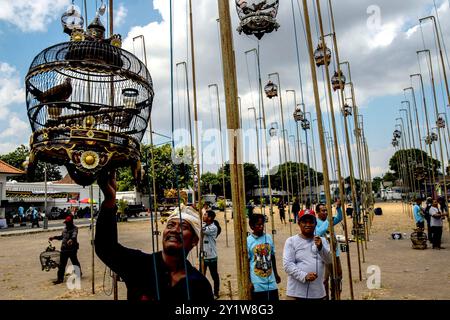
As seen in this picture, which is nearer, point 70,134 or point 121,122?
point 70,134

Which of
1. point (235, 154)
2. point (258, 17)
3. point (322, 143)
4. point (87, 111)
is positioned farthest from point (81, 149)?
point (322, 143)

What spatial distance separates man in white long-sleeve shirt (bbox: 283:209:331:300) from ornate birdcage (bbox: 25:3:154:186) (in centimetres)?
182

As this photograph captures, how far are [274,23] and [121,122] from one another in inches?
56.9

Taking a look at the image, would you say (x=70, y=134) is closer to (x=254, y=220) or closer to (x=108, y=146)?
(x=108, y=146)

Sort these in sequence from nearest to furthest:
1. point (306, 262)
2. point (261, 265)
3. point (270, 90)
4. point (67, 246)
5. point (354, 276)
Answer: point (306, 262) → point (261, 265) → point (270, 90) → point (354, 276) → point (67, 246)

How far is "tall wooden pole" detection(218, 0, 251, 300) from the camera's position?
1.71m

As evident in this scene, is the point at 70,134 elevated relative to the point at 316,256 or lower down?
elevated

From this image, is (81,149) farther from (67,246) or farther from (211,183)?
(211,183)

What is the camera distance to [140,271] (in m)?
1.73

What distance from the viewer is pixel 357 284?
6508 mm

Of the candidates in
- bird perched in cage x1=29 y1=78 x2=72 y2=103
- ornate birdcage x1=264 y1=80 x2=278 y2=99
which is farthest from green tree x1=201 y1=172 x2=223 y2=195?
bird perched in cage x1=29 y1=78 x2=72 y2=103

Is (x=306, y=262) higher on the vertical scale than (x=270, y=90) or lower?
lower

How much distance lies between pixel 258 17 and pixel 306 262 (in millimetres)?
2282
